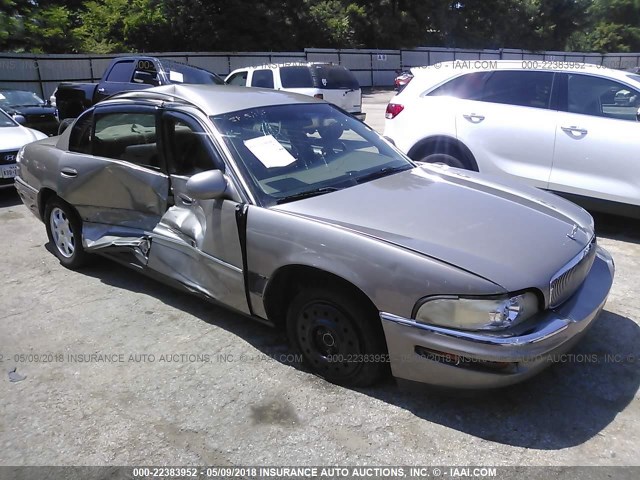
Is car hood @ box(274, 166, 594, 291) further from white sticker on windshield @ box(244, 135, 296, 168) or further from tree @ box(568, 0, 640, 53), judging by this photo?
tree @ box(568, 0, 640, 53)

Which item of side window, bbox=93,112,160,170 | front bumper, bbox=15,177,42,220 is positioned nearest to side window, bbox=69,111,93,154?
side window, bbox=93,112,160,170

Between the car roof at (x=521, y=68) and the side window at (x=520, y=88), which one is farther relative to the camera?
the side window at (x=520, y=88)

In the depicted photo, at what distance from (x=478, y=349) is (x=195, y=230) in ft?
6.59

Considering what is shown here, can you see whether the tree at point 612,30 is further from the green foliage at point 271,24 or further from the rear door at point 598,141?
the rear door at point 598,141

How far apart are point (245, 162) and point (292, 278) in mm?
806

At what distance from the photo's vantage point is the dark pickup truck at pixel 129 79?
11.1 m

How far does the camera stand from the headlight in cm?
260

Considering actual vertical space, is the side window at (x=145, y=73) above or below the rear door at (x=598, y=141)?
above

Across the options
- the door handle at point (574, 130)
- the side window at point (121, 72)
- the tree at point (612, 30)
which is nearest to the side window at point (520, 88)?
the door handle at point (574, 130)

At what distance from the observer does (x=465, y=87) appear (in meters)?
6.33

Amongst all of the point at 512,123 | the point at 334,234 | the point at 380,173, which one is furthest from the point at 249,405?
the point at 512,123

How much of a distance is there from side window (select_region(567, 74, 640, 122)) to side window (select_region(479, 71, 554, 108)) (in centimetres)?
24

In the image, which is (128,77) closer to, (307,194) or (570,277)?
(307,194)

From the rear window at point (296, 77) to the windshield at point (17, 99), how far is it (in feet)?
18.2
